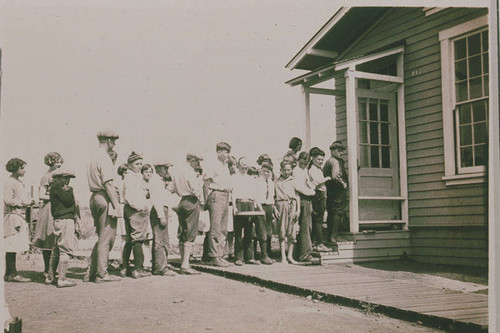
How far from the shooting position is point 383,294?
15.8 feet

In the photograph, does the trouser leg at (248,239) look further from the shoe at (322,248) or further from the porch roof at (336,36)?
the porch roof at (336,36)

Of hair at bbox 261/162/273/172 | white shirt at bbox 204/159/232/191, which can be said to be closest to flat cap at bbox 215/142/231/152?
white shirt at bbox 204/159/232/191

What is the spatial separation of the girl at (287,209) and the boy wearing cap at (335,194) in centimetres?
61

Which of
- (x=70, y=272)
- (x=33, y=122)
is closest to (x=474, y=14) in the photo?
(x=33, y=122)

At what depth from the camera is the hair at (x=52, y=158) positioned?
4.86m

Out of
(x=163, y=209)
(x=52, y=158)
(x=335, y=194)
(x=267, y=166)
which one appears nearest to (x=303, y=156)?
(x=267, y=166)

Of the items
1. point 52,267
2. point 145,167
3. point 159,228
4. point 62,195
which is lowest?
point 52,267

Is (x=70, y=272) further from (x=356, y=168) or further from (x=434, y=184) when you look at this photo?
(x=434, y=184)

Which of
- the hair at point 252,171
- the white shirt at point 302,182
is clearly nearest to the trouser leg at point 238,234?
the hair at point 252,171

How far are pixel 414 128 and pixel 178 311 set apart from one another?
5.42 meters

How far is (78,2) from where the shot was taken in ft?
13.4

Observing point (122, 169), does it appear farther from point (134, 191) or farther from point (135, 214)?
point (135, 214)

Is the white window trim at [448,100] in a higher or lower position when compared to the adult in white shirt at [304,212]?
higher

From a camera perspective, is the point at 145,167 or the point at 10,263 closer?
the point at 10,263
